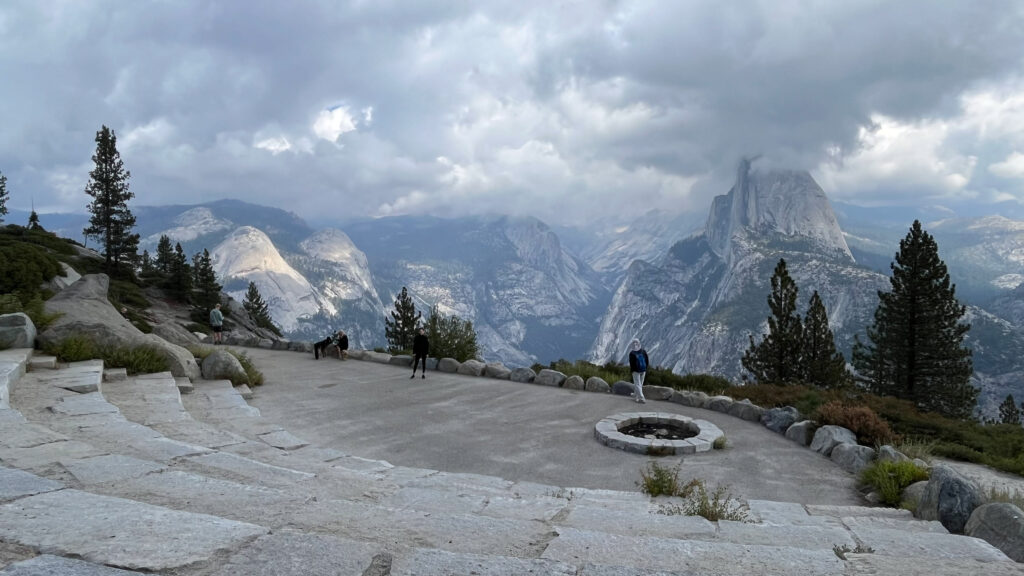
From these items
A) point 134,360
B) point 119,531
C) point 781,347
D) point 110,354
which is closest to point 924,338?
point 781,347

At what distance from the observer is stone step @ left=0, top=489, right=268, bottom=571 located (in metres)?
3.27

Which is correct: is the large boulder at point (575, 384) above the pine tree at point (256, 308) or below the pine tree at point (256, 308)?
below

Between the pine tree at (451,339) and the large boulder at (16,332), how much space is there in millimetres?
14701

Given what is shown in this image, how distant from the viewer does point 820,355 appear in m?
35.8

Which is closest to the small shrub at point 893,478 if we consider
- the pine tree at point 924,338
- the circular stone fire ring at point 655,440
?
the circular stone fire ring at point 655,440

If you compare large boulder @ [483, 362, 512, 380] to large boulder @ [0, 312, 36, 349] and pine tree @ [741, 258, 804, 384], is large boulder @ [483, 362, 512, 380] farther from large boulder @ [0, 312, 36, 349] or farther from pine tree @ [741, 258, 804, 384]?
pine tree @ [741, 258, 804, 384]

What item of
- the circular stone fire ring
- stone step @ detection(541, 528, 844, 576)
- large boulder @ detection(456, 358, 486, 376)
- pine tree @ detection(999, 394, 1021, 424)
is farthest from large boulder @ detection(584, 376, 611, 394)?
Answer: pine tree @ detection(999, 394, 1021, 424)

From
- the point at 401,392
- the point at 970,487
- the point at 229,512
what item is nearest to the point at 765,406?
the point at 970,487

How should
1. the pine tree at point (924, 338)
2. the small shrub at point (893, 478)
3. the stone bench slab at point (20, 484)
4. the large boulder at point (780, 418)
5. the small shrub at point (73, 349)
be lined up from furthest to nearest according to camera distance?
the pine tree at point (924, 338) → the large boulder at point (780, 418) → the small shrub at point (73, 349) → the small shrub at point (893, 478) → the stone bench slab at point (20, 484)

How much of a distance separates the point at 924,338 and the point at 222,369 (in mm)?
42456

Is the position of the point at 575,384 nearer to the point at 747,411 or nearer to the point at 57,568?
the point at 747,411

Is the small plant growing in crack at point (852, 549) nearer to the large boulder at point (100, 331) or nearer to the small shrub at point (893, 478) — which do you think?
the small shrub at point (893, 478)

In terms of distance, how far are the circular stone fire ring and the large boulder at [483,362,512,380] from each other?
6.21m

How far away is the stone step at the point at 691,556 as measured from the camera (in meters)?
3.87
